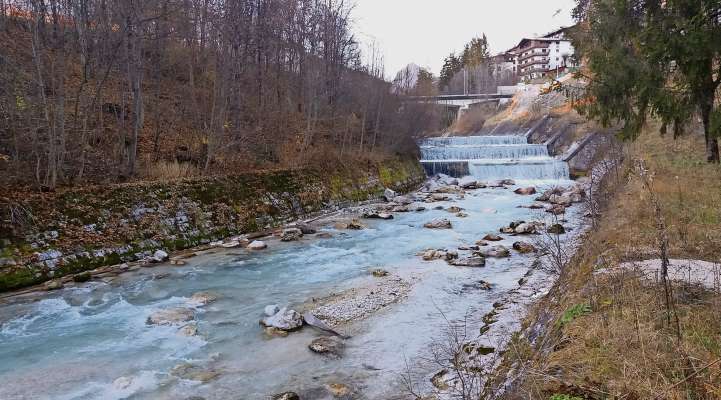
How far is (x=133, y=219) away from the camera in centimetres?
1201

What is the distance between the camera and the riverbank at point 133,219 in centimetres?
969

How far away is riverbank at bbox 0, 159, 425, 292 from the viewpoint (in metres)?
9.69

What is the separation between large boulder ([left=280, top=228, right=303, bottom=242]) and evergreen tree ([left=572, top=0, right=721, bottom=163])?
1088cm

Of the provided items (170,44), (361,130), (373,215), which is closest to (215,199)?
(373,215)

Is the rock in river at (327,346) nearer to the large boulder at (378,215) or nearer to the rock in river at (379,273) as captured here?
the rock in river at (379,273)

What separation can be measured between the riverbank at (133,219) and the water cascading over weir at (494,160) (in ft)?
52.5

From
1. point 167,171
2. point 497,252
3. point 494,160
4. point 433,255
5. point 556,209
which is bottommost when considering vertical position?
point 433,255

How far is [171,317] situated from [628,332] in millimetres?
6984

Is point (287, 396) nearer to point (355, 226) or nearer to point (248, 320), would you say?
point (248, 320)

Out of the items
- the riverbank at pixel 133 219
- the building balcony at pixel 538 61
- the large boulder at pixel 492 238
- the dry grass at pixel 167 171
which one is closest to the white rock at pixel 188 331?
the riverbank at pixel 133 219

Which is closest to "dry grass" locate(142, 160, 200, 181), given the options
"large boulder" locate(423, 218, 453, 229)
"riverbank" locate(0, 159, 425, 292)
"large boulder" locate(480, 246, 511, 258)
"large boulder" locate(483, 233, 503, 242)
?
"riverbank" locate(0, 159, 425, 292)

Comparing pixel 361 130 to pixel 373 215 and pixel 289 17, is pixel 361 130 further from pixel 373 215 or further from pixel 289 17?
pixel 373 215

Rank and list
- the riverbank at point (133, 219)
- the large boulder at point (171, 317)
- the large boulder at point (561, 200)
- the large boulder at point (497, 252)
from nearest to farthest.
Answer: the large boulder at point (171, 317) → the riverbank at point (133, 219) → the large boulder at point (497, 252) → the large boulder at point (561, 200)

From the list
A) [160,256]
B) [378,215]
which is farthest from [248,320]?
[378,215]
